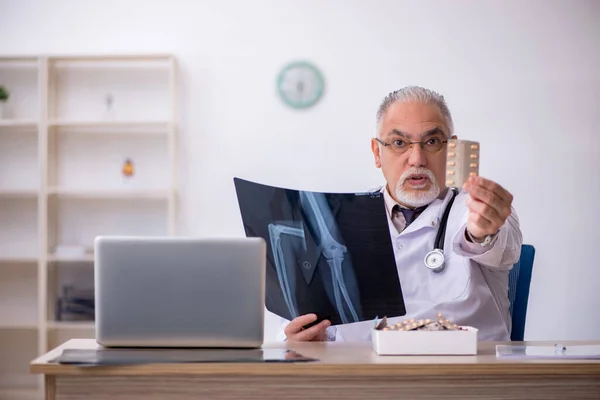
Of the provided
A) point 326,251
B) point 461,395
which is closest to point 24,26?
point 326,251

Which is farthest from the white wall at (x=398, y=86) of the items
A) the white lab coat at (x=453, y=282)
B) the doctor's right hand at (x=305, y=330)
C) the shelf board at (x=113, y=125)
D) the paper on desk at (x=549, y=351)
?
the paper on desk at (x=549, y=351)

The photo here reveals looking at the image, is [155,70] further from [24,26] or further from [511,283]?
[511,283]

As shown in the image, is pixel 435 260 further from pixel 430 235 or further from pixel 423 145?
pixel 423 145

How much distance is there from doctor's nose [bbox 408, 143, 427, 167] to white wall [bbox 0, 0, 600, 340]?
1899 millimetres

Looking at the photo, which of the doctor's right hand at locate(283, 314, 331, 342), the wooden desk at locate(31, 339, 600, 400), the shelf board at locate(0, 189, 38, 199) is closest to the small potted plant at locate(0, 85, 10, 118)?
the shelf board at locate(0, 189, 38, 199)

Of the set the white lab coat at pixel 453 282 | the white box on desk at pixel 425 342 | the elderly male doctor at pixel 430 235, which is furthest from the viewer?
the white lab coat at pixel 453 282

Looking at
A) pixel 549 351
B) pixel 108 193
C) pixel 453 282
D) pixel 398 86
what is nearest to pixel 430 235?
pixel 453 282

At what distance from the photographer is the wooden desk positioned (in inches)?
51.7

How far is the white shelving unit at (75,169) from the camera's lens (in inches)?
172

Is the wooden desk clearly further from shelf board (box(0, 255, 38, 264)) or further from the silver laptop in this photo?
shelf board (box(0, 255, 38, 264))

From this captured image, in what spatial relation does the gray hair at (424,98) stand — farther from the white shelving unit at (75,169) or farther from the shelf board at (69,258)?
the shelf board at (69,258)

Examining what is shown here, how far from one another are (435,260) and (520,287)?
0.26 meters

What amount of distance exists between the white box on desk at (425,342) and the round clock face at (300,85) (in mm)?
2995

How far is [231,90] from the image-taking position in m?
4.34
